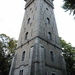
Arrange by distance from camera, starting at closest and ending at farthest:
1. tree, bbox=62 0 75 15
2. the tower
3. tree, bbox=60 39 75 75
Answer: tree, bbox=62 0 75 15
the tower
tree, bbox=60 39 75 75

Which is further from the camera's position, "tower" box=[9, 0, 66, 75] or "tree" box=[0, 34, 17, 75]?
"tree" box=[0, 34, 17, 75]

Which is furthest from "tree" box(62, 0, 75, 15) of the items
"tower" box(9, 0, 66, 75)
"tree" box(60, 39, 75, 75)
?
"tree" box(60, 39, 75, 75)

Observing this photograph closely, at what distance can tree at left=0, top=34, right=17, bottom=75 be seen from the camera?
23.9 metres

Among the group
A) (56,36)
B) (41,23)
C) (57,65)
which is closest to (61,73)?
(57,65)

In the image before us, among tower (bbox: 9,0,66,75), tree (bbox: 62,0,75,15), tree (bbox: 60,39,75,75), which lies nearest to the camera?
tree (bbox: 62,0,75,15)

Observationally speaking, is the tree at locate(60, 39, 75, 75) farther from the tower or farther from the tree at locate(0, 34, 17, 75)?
the tree at locate(0, 34, 17, 75)

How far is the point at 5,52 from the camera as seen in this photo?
25328 mm

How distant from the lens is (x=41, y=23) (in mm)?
17391

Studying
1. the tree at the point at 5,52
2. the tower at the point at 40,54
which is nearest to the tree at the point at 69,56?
the tower at the point at 40,54

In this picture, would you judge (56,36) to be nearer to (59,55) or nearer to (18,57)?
(59,55)

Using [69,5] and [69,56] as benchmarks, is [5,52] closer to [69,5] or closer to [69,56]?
[69,56]

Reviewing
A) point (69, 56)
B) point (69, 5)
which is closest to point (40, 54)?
point (69, 5)

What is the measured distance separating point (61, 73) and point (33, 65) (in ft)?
18.7

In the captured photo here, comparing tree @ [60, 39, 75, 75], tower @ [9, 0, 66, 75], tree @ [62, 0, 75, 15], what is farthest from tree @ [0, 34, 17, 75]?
tree @ [62, 0, 75, 15]
